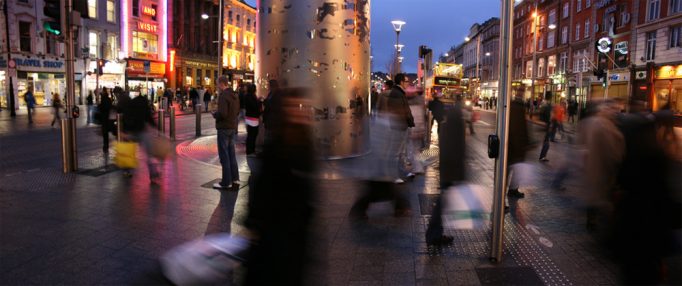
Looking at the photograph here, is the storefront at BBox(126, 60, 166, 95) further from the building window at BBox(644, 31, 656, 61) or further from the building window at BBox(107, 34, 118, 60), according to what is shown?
the building window at BBox(644, 31, 656, 61)

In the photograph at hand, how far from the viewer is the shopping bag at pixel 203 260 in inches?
170

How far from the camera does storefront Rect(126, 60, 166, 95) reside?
142 ft

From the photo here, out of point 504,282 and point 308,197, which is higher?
point 308,197

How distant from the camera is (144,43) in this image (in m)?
45.6

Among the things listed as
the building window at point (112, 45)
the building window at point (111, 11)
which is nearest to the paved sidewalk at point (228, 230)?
the building window at point (112, 45)

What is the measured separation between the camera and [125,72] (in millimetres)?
40469

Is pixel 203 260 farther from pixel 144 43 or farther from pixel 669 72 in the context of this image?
pixel 144 43

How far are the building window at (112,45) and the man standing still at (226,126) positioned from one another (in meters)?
38.2

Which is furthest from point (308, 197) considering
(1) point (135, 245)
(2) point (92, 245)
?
(2) point (92, 245)

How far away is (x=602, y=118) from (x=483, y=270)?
1.76 meters

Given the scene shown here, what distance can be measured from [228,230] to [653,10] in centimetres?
3630

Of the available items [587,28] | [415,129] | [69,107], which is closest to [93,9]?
[69,107]

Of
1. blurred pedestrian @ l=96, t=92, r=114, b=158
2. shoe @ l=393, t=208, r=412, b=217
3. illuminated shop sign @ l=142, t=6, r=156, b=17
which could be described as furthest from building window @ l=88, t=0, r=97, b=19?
shoe @ l=393, t=208, r=412, b=217

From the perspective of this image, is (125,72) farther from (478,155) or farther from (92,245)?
(92,245)
